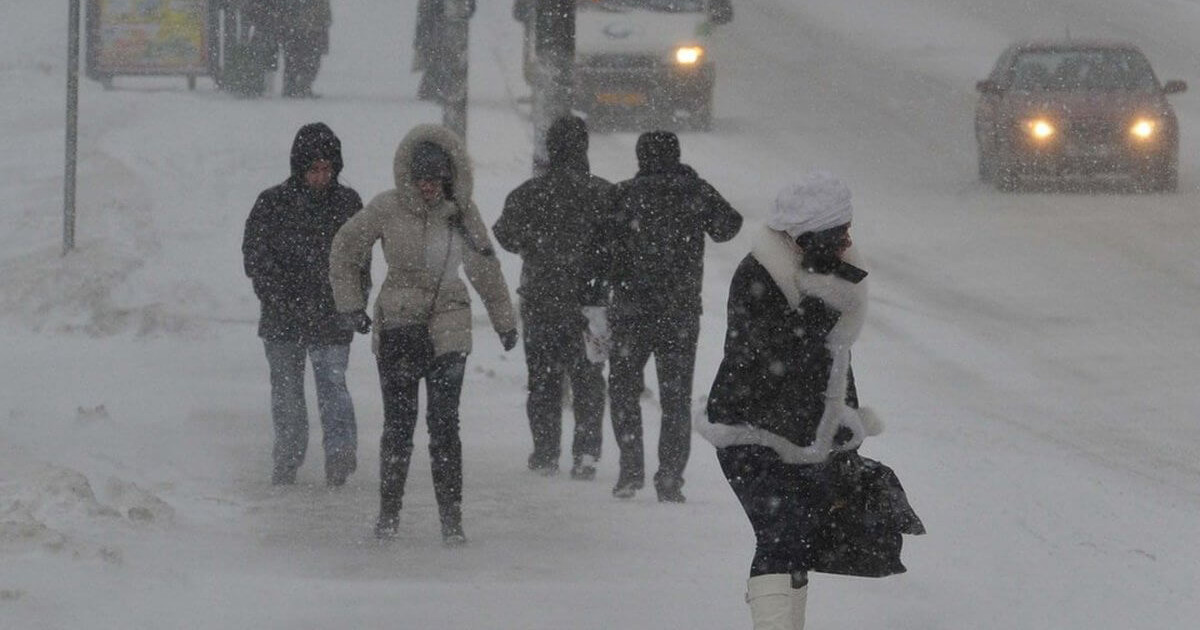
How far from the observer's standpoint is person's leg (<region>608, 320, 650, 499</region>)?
358 inches

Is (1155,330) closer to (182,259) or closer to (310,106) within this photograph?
(182,259)

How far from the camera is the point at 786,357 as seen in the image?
5406mm

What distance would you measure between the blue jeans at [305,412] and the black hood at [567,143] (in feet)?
4.26

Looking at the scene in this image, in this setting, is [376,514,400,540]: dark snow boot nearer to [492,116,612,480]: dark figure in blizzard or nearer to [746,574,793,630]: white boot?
[492,116,612,480]: dark figure in blizzard

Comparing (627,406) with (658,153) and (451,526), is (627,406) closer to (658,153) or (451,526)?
(658,153)

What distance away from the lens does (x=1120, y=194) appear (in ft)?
67.2

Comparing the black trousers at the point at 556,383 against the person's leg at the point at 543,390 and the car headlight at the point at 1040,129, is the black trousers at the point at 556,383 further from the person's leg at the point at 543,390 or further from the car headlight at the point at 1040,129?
the car headlight at the point at 1040,129

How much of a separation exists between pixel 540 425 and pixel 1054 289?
A: 7213 mm

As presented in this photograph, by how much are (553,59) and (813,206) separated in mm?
6168

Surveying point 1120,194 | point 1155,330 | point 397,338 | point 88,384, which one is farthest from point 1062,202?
point 397,338

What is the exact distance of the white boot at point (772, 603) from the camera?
5.36m

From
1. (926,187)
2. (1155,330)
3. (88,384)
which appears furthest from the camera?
(926,187)

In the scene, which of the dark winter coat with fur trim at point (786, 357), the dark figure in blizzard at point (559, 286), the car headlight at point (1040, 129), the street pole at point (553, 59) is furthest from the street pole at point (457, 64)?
the car headlight at point (1040, 129)

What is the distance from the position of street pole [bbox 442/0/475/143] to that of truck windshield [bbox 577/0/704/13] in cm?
1110
